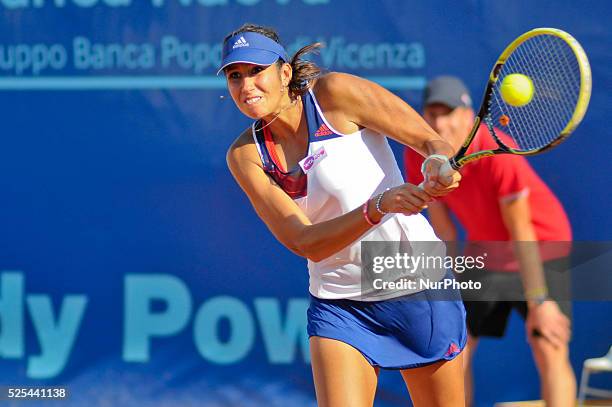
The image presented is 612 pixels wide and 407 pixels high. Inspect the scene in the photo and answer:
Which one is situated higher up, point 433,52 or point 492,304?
point 433,52

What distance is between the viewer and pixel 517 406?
4.60 m

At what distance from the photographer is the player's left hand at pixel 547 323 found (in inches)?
165

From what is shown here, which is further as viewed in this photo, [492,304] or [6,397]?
[6,397]

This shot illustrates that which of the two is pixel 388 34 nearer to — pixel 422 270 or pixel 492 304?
pixel 492 304

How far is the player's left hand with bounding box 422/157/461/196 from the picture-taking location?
279cm

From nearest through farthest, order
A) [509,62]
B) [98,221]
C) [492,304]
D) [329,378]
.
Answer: [329,378], [509,62], [492,304], [98,221]

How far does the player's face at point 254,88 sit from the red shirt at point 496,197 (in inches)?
46.3

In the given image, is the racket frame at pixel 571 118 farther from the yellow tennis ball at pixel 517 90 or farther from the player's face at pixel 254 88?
the player's face at pixel 254 88

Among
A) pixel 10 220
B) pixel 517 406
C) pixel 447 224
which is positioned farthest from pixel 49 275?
pixel 517 406

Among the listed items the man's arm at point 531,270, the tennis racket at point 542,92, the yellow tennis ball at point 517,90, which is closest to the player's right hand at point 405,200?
the yellow tennis ball at point 517,90

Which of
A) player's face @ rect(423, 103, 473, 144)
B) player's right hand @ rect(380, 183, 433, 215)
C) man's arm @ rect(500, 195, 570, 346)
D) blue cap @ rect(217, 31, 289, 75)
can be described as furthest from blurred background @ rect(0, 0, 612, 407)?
player's right hand @ rect(380, 183, 433, 215)

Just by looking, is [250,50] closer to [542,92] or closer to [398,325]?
[398,325]

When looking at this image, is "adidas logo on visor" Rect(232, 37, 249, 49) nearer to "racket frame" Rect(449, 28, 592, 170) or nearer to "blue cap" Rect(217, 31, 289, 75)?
"blue cap" Rect(217, 31, 289, 75)

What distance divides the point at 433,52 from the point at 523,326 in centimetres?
118
